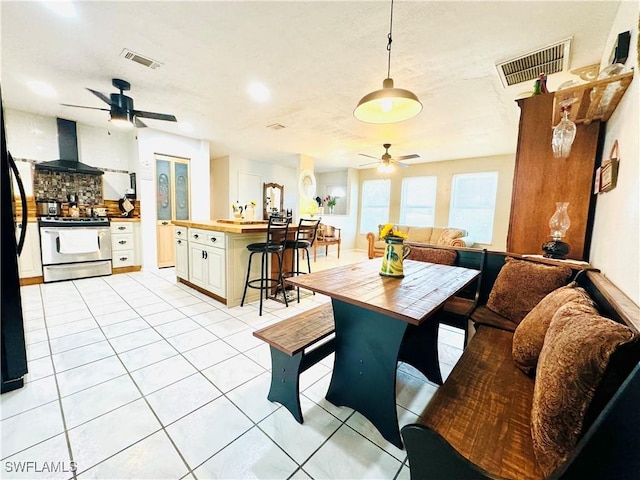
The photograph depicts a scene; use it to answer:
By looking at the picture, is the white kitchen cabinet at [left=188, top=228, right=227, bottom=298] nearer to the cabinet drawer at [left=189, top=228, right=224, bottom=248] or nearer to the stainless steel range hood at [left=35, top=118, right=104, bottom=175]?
the cabinet drawer at [left=189, top=228, right=224, bottom=248]

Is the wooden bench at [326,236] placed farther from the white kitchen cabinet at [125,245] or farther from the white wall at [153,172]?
the white kitchen cabinet at [125,245]

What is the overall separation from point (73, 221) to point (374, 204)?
22.5 ft

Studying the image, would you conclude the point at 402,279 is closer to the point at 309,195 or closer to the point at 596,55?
the point at 596,55

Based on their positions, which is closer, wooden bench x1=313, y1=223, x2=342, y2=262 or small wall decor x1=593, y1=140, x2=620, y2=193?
small wall decor x1=593, y1=140, x2=620, y2=193

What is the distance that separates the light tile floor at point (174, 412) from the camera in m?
1.23

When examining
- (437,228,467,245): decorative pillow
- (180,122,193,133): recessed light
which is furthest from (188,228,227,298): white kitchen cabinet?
(437,228,467,245): decorative pillow

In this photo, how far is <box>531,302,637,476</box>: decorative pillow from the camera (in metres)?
0.67

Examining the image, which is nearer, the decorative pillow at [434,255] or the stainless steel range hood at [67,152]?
the decorative pillow at [434,255]

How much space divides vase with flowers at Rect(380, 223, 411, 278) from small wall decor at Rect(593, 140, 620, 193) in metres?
1.14

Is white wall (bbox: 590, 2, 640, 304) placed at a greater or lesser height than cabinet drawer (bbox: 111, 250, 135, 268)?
greater

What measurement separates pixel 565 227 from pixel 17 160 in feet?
22.8

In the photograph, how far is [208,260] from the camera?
337 cm

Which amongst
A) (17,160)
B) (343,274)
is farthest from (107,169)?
(343,274)

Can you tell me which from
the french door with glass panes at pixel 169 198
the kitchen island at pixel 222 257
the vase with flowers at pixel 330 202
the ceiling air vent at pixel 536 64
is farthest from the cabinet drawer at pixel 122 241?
the ceiling air vent at pixel 536 64
